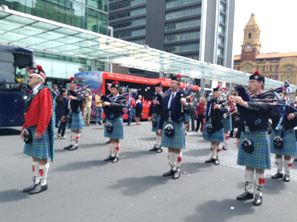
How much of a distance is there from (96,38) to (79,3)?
11813 millimetres

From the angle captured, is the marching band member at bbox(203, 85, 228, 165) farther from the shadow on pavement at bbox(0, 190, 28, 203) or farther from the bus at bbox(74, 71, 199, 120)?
the bus at bbox(74, 71, 199, 120)

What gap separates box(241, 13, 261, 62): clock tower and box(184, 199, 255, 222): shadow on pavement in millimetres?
90906

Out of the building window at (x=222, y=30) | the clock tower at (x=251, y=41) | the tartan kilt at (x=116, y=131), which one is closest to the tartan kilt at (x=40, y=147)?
the tartan kilt at (x=116, y=131)

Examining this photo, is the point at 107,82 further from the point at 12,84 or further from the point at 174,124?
the point at 174,124

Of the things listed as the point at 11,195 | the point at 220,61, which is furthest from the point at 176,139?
the point at 220,61

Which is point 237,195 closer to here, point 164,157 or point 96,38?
point 164,157

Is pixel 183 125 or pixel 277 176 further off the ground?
pixel 183 125

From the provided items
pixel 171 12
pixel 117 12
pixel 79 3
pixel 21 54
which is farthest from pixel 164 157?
pixel 117 12

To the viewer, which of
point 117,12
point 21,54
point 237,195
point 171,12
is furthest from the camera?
point 117,12

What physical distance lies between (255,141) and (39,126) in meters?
3.29

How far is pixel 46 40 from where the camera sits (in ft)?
49.9

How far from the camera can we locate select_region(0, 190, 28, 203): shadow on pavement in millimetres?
3571

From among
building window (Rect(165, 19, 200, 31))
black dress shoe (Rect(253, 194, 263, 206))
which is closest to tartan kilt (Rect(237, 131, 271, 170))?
black dress shoe (Rect(253, 194, 263, 206))

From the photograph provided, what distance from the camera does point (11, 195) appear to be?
371 cm
